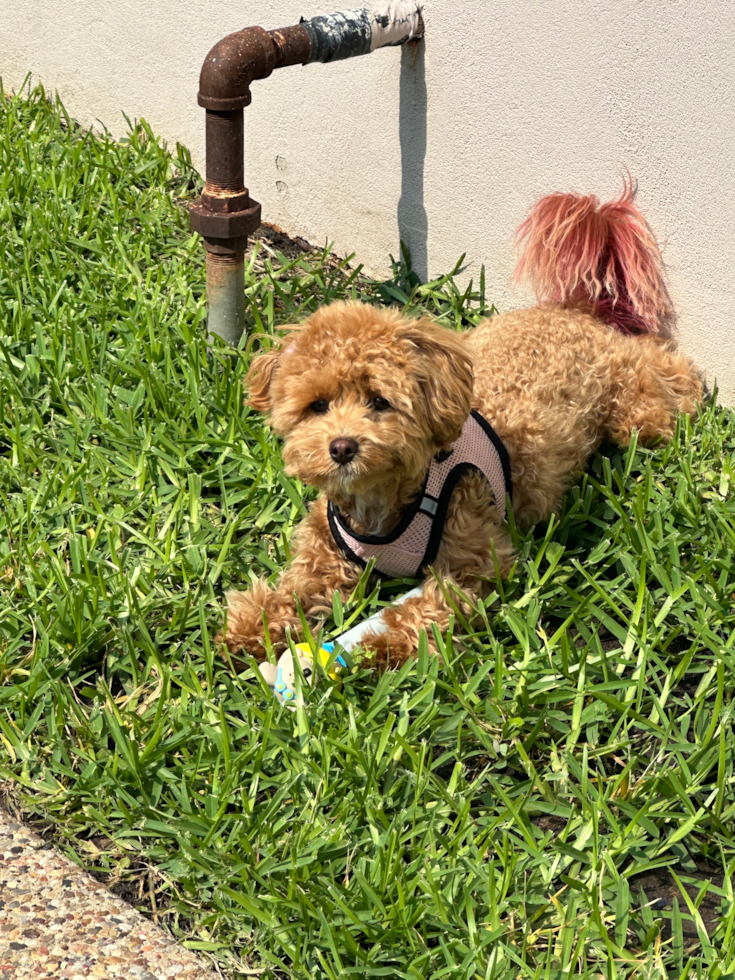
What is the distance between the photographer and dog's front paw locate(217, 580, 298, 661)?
2.97m

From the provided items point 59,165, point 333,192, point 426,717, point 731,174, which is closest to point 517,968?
point 426,717

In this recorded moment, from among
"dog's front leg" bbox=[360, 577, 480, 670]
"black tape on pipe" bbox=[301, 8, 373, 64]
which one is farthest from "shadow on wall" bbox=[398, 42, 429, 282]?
"dog's front leg" bbox=[360, 577, 480, 670]

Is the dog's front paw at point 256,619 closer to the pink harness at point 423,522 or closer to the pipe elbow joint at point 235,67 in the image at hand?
the pink harness at point 423,522

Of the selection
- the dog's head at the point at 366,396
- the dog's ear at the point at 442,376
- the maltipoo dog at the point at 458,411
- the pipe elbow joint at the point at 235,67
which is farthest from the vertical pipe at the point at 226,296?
the dog's ear at the point at 442,376

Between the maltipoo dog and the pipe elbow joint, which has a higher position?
the pipe elbow joint

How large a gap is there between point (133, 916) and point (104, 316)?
103 inches

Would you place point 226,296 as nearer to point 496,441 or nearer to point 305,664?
point 496,441

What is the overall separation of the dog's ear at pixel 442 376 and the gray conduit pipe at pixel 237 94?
4.45 feet

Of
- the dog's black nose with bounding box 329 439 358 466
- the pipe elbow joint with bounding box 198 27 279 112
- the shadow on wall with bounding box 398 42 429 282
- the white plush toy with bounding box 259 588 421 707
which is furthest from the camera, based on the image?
the shadow on wall with bounding box 398 42 429 282

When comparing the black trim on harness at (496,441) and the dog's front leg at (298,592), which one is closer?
the dog's front leg at (298,592)

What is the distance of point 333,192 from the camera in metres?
4.84

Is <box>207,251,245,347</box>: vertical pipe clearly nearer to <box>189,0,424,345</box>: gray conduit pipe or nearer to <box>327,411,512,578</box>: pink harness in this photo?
<box>189,0,424,345</box>: gray conduit pipe

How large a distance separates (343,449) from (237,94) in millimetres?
1781

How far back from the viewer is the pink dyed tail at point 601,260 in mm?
3801
